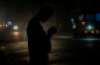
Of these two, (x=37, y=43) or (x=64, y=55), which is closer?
(x=37, y=43)

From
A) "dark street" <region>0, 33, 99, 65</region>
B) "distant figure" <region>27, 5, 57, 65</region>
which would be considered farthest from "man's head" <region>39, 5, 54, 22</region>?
"dark street" <region>0, 33, 99, 65</region>

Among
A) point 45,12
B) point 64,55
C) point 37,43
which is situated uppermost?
point 45,12

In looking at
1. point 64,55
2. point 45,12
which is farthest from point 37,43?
point 64,55

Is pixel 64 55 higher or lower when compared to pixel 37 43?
lower

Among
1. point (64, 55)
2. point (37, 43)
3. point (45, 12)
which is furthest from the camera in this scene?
point (64, 55)

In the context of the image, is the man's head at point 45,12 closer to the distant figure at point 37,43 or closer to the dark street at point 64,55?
the distant figure at point 37,43

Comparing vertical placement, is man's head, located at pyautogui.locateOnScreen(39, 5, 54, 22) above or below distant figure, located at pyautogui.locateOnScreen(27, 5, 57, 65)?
above

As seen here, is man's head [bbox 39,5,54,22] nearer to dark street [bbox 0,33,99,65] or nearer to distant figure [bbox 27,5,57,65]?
distant figure [bbox 27,5,57,65]

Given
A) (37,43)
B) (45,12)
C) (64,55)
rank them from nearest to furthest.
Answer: (37,43), (45,12), (64,55)

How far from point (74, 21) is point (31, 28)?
56.3 feet

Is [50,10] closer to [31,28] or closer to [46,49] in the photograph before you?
[31,28]

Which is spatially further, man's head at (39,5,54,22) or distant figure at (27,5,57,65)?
man's head at (39,5,54,22)

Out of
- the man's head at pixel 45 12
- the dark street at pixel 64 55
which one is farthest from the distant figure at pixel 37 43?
the dark street at pixel 64 55

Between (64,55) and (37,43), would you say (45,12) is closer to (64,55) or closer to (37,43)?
(37,43)
